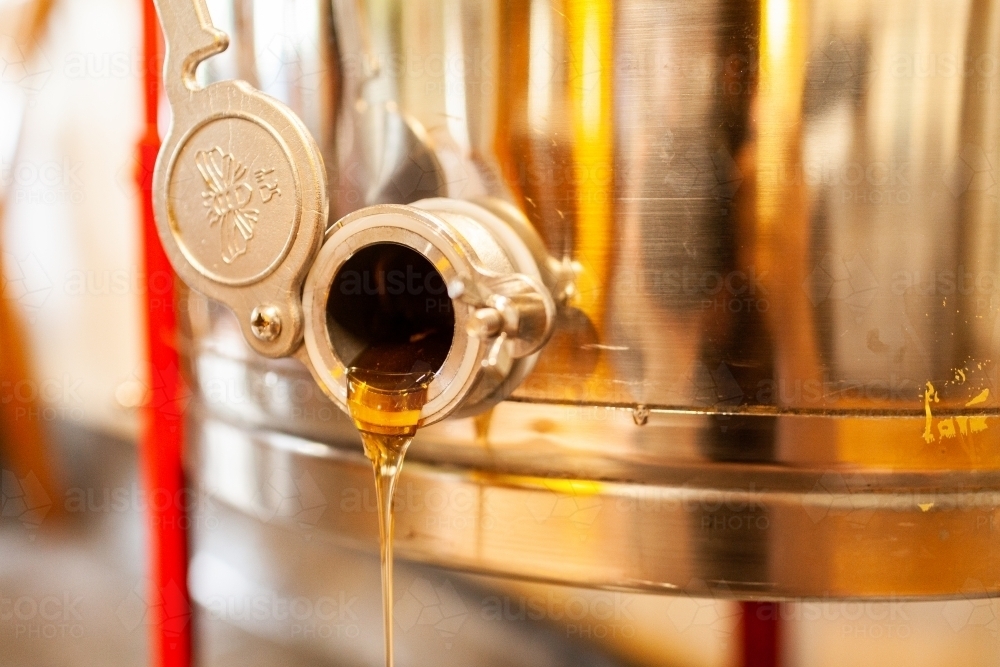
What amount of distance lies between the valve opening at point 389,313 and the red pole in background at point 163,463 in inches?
13.4

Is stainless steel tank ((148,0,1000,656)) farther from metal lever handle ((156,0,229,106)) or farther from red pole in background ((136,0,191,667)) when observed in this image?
red pole in background ((136,0,191,667))

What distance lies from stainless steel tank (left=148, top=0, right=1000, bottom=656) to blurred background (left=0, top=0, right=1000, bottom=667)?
1.35ft

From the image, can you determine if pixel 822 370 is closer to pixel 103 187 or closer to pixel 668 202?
pixel 668 202

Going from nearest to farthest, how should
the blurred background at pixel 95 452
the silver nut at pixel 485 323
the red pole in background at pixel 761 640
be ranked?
the silver nut at pixel 485 323 → the red pole in background at pixel 761 640 → the blurred background at pixel 95 452

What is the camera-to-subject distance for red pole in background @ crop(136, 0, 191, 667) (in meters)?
0.84

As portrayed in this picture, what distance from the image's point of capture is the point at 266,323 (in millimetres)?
520

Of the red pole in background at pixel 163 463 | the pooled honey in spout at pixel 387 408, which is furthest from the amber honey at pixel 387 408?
the red pole in background at pixel 163 463

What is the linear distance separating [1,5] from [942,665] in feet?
4.74

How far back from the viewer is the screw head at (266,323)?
1.69ft

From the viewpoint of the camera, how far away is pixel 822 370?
0.49 meters

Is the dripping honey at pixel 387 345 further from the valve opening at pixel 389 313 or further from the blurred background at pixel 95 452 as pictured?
the blurred background at pixel 95 452

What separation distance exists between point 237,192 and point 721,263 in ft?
0.99

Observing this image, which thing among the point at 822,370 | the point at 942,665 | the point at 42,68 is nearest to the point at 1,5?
the point at 42,68

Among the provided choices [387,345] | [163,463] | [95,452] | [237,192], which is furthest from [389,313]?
[95,452]
